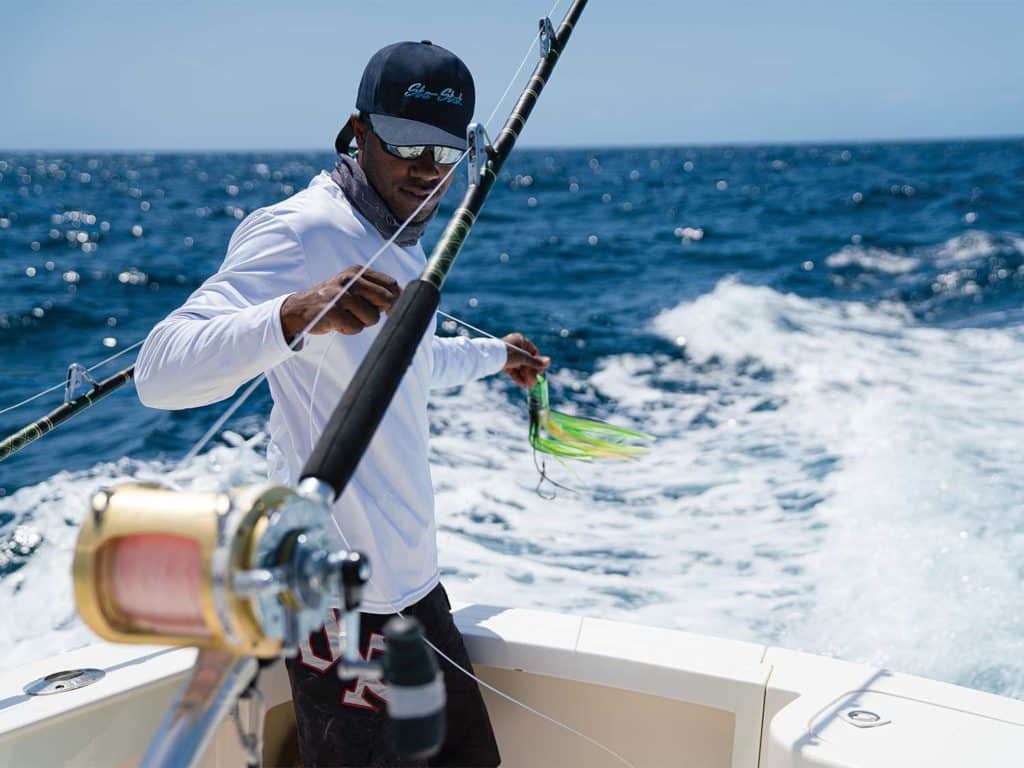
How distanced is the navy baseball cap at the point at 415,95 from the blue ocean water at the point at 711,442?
2396mm

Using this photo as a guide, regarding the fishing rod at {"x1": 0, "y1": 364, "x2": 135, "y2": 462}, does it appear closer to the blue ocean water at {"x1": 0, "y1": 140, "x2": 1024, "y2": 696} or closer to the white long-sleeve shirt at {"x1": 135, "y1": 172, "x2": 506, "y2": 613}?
the white long-sleeve shirt at {"x1": 135, "y1": 172, "x2": 506, "y2": 613}

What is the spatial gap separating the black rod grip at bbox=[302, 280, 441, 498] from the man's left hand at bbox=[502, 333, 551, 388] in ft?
3.19

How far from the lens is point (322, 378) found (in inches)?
58.6

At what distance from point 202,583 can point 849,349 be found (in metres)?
7.55

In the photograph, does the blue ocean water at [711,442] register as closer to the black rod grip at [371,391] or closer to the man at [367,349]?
the man at [367,349]

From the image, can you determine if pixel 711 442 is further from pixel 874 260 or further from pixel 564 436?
pixel 874 260

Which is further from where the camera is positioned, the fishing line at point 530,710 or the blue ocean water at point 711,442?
the blue ocean water at point 711,442

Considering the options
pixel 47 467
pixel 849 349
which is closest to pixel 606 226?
pixel 849 349

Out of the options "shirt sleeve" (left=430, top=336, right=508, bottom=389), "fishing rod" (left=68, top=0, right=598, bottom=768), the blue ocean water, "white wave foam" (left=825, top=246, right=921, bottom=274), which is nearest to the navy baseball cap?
"shirt sleeve" (left=430, top=336, right=508, bottom=389)

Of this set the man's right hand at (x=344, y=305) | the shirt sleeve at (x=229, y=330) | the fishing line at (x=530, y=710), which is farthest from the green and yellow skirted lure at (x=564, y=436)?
the man's right hand at (x=344, y=305)

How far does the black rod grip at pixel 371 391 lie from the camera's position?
3.11 feet

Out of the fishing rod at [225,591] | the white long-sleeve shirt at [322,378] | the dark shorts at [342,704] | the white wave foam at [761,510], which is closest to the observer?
the fishing rod at [225,591]

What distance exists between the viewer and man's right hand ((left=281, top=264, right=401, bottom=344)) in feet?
3.67

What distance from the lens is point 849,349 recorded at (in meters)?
7.82
